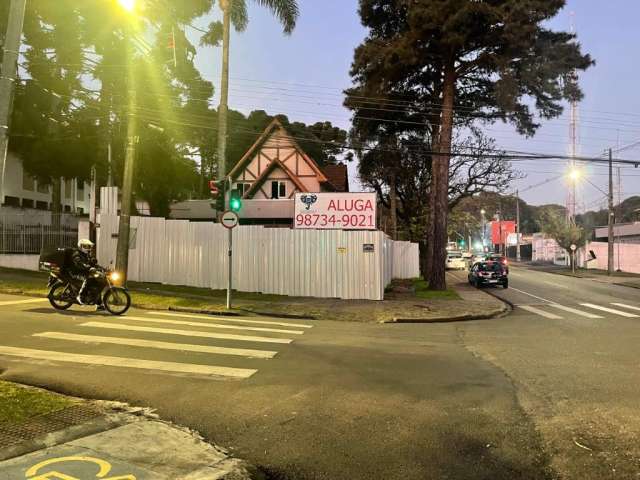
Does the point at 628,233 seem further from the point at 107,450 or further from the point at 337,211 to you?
the point at 107,450

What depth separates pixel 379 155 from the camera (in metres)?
31.8

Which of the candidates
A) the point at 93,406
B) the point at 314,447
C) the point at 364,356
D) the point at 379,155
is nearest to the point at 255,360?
the point at 364,356

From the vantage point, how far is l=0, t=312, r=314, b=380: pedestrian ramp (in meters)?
7.21

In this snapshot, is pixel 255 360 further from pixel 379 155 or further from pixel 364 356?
pixel 379 155

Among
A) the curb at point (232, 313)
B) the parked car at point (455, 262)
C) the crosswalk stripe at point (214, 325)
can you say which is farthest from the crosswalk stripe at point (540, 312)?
the parked car at point (455, 262)

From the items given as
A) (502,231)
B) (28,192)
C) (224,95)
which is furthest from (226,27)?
(502,231)

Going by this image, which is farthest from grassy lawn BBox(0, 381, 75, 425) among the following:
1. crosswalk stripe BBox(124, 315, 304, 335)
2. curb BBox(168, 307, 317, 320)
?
curb BBox(168, 307, 317, 320)

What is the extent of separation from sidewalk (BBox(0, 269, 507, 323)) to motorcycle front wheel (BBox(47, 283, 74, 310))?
2.17 meters

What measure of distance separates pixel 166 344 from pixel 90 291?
13.7 ft

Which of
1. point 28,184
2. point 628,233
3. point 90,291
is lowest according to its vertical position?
point 90,291

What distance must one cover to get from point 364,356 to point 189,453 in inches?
172

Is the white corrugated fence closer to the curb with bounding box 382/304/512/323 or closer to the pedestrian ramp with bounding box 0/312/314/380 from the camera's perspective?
the curb with bounding box 382/304/512/323

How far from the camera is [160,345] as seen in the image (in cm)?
848

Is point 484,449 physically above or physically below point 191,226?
below
